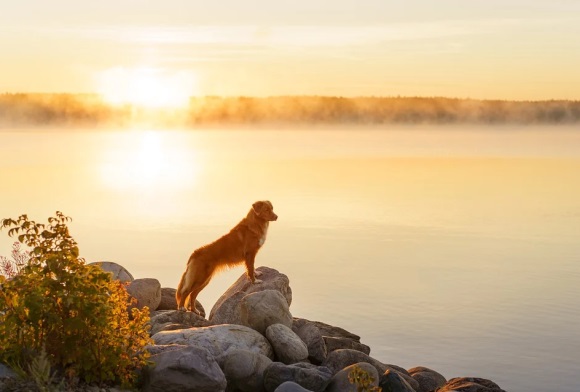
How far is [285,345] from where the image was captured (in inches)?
541

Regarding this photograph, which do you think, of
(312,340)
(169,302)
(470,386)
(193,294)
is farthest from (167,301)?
(470,386)

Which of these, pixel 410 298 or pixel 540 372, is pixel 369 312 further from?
pixel 540 372

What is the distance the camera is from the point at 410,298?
891 inches

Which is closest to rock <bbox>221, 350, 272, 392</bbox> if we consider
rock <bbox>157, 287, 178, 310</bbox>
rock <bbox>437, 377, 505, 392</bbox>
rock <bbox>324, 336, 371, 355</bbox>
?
rock <bbox>437, 377, 505, 392</bbox>

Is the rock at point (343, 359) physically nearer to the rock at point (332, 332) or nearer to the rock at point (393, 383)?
the rock at point (393, 383)

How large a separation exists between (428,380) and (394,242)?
15486 mm

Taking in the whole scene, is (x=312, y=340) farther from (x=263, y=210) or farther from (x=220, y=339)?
(x=263, y=210)

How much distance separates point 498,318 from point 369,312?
2.76 meters

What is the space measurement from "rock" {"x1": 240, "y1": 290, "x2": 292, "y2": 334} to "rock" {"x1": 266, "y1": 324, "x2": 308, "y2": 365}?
306 millimetres

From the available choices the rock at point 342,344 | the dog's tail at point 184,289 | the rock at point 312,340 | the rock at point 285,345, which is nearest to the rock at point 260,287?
the dog's tail at point 184,289

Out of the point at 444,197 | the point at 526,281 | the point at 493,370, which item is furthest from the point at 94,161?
the point at 493,370

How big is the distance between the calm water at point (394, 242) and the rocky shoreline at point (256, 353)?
317cm

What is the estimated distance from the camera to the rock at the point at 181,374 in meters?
10.9

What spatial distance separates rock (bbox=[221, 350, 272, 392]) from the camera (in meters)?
12.6
